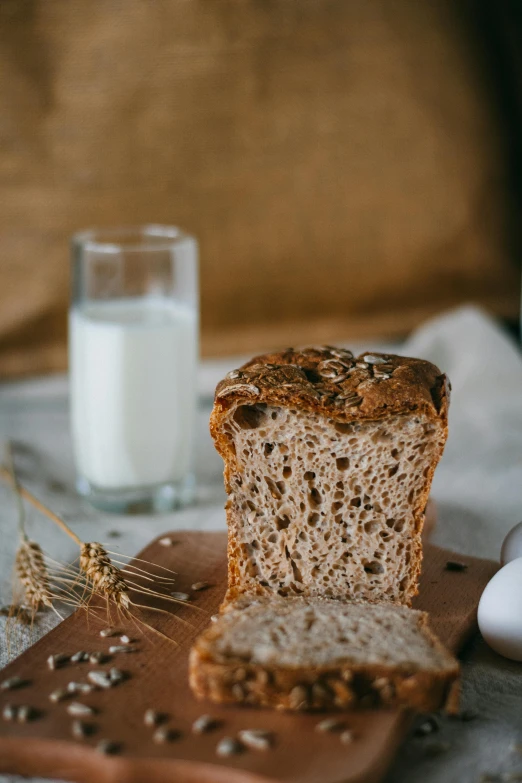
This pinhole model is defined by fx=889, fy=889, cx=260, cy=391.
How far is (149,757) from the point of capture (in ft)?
4.62

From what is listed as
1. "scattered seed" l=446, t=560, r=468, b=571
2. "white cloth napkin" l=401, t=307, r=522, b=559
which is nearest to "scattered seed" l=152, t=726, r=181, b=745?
"scattered seed" l=446, t=560, r=468, b=571

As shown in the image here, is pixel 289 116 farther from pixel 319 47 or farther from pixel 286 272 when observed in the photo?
pixel 286 272

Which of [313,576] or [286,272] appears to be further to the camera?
[286,272]

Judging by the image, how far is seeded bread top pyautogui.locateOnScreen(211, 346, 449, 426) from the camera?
182 centimetres

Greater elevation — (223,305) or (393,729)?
(223,305)

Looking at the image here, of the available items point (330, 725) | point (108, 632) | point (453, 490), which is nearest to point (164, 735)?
point (330, 725)

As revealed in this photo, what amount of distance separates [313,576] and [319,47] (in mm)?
2423

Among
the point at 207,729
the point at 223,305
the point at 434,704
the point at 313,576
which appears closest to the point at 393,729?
the point at 434,704

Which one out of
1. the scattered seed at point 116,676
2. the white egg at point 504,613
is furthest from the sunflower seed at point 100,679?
the white egg at point 504,613

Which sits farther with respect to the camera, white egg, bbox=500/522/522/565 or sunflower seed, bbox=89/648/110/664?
white egg, bbox=500/522/522/565

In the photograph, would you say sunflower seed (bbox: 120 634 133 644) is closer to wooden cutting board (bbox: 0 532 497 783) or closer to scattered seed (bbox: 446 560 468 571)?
wooden cutting board (bbox: 0 532 497 783)

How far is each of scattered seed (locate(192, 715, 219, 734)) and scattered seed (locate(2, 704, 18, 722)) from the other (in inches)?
12.2

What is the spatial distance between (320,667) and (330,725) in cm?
10

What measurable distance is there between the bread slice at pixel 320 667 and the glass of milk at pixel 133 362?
1011mm
